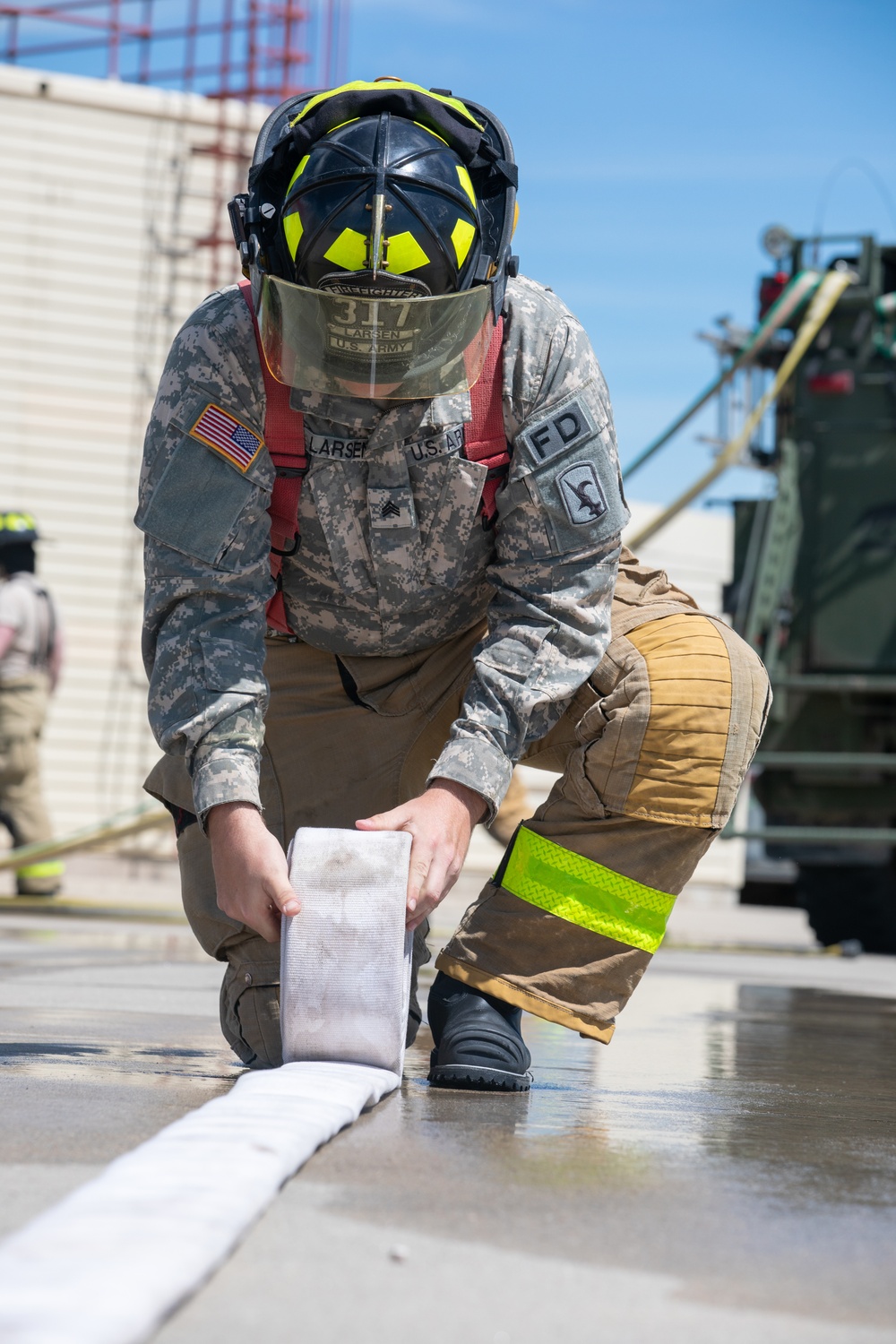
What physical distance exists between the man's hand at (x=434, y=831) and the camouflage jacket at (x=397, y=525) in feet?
0.13

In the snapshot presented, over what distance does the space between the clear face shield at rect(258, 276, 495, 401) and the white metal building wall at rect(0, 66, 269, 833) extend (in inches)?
423

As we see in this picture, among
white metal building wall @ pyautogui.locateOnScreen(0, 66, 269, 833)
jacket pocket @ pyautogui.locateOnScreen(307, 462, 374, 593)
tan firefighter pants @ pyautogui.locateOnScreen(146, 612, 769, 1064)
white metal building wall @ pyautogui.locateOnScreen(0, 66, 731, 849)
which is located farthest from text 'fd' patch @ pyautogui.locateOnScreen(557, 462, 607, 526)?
white metal building wall @ pyautogui.locateOnScreen(0, 66, 269, 833)

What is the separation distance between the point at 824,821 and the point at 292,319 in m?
5.45

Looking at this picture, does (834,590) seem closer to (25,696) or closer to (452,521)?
(25,696)

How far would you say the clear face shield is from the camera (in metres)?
2.30

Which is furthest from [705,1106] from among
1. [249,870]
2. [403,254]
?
[403,254]

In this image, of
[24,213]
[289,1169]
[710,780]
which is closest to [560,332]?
[710,780]

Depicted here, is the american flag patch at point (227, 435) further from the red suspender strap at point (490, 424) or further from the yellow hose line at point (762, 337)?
the yellow hose line at point (762, 337)

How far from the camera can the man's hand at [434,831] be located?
2.18 meters

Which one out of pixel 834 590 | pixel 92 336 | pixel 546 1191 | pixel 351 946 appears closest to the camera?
pixel 546 1191

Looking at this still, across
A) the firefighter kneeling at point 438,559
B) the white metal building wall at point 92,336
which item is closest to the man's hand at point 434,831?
the firefighter kneeling at point 438,559

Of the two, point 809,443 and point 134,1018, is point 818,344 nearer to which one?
point 809,443

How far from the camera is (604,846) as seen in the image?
2.49 metres

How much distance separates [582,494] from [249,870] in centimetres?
79
